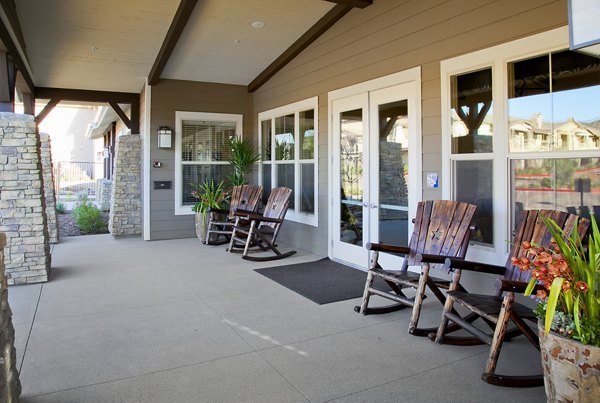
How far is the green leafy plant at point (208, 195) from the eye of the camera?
759cm

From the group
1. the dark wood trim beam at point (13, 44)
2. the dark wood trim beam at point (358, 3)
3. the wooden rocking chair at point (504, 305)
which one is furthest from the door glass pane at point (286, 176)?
the wooden rocking chair at point (504, 305)

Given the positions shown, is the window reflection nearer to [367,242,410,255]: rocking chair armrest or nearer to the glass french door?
the glass french door

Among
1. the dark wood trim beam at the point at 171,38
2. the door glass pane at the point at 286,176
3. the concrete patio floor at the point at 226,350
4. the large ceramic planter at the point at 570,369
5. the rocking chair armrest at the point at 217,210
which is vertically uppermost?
the dark wood trim beam at the point at 171,38

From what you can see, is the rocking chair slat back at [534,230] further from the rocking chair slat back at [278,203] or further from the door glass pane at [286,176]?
the door glass pane at [286,176]

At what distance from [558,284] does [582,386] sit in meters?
0.44

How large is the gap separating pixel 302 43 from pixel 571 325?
528 cm

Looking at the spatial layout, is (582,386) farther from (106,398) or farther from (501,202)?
(106,398)

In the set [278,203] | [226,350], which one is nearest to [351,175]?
[278,203]

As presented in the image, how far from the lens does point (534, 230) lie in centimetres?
308

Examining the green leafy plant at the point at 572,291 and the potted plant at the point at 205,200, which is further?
the potted plant at the point at 205,200

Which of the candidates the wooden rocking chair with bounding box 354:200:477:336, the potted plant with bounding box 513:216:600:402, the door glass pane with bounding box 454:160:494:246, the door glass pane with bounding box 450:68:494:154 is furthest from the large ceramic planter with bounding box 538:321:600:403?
the door glass pane with bounding box 450:68:494:154

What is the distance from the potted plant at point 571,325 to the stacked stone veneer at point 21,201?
468cm

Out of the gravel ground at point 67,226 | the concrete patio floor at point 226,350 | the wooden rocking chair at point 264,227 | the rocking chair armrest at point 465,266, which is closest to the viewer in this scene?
the concrete patio floor at point 226,350

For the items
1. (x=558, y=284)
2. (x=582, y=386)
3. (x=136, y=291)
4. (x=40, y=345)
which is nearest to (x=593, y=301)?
(x=558, y=284)
